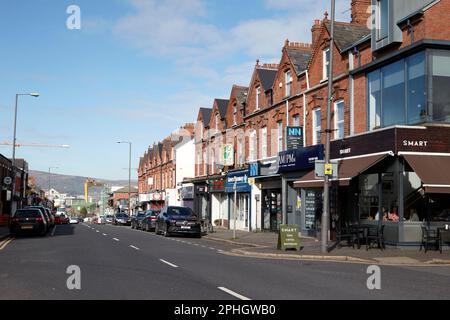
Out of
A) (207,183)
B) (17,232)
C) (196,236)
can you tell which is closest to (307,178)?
(196,236)

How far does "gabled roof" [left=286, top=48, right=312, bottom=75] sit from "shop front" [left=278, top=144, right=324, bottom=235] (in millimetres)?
4853

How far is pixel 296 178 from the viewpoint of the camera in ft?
93.9

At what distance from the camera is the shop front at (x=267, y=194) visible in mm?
31766

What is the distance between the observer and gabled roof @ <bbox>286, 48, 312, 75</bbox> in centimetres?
2998

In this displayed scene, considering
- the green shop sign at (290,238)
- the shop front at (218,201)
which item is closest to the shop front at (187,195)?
the shop front at (218,201)

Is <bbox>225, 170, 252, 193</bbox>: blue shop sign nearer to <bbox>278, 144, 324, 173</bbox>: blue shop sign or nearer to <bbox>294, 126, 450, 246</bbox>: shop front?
<bbox>278, 144, 324, 173</bbox>: blue shop sign

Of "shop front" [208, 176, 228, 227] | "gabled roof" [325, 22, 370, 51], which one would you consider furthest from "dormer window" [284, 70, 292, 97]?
"shop front" [208, 176, 228, 227]

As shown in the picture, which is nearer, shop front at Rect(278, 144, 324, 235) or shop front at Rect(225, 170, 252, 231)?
shop front at Rect(278, 144, 324, 235)

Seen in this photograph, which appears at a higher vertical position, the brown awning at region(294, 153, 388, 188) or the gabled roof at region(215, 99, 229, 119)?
the gabled roof at region(215, 99, 229, 119)

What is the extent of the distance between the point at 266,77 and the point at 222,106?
10364 mm

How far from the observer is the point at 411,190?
20047mm

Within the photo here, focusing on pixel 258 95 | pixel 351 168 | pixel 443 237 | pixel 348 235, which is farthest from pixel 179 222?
pixel 443 237

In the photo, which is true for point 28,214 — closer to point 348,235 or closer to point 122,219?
point 348,235

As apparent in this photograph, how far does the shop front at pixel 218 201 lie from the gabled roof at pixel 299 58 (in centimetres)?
1368
